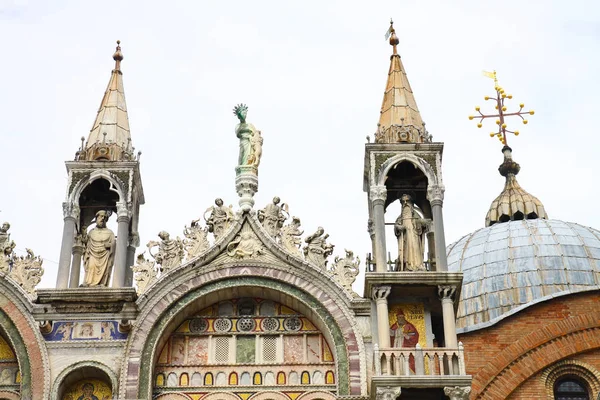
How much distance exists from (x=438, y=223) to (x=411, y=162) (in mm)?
1548

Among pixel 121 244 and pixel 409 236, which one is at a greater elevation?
pixel 409 236

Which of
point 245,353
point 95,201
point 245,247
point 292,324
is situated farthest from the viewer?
point 95,201

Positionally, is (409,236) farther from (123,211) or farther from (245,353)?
(123,211)

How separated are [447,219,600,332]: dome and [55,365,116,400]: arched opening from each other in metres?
13.7

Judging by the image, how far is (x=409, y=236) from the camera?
2452 cm

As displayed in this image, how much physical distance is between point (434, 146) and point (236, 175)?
4.36 meters

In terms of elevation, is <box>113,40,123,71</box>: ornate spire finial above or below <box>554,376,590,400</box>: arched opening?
above

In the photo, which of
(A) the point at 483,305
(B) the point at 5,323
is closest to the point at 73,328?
(B) the point at 5,323

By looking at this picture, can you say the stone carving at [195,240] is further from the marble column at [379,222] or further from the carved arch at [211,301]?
the marble column at [379,222]

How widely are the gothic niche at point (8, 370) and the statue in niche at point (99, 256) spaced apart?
1971 millimetres

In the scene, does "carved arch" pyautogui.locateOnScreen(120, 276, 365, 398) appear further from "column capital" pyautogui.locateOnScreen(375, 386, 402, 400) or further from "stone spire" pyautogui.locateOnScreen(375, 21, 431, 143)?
"stone spire" pyautogui.locateOnScreen(375, 21, 431, 143)

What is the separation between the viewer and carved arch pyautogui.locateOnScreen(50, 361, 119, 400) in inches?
887

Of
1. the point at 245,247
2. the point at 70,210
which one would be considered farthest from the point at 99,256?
the point at 245,247

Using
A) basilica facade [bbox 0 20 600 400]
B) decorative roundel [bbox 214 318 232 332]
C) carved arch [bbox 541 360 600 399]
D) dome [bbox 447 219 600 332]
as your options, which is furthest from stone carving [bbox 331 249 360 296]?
dome [bbox 447 219 600 332]
